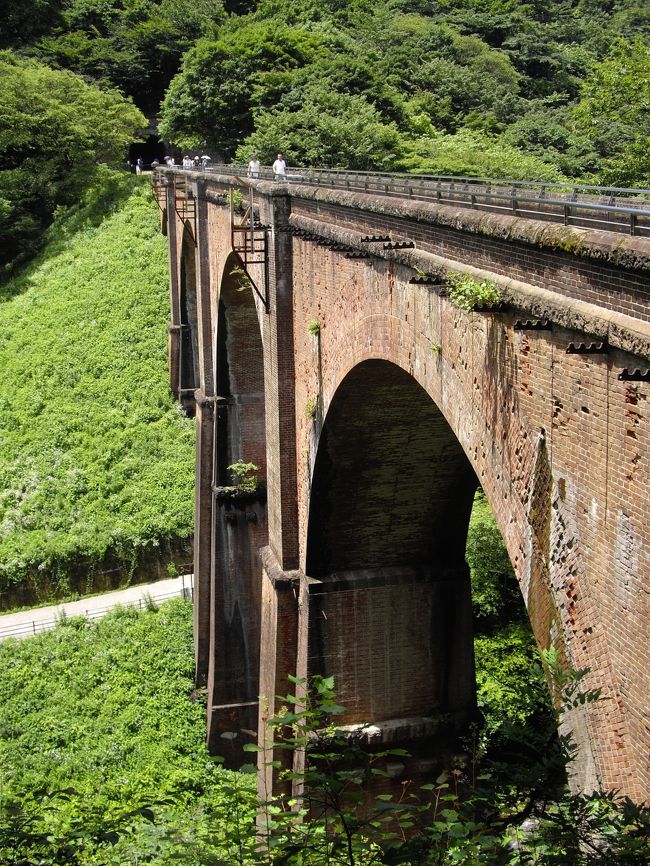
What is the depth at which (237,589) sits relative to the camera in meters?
19.8

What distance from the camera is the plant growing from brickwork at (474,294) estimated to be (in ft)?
20.4

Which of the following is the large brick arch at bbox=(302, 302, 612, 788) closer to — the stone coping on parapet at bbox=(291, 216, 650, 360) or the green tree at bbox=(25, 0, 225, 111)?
the stone coping on parapet at bbox=(291, 216, 650, 360)

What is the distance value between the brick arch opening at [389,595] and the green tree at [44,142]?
34206mm

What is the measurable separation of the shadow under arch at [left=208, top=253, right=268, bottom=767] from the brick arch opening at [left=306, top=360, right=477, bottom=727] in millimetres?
7025

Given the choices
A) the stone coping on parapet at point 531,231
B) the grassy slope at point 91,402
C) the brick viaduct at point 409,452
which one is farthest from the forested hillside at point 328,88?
the stone coping on parapet at point 531,231

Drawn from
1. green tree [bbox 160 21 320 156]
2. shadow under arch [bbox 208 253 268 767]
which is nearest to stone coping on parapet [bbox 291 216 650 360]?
shadow under arch [bbox 208 253 268 767]

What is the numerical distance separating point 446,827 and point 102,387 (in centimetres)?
2968

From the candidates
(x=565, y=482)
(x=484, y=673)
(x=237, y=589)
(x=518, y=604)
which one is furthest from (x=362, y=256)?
(x=237, y=589)

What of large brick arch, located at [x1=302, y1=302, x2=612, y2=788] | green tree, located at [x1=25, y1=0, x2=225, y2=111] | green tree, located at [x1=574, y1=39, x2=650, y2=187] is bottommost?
large brick arch, located at [x1=302, y1=302, x2=612, y2=788]

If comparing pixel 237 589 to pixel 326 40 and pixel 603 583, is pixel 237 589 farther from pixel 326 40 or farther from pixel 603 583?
pixel 326 40

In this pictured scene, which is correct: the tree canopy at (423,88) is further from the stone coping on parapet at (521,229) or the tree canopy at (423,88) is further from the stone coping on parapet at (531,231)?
the stone coping on parapet at (531,231)

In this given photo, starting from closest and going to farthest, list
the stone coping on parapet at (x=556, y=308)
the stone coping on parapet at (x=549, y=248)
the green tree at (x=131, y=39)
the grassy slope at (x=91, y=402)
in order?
the stone coping on parapet at (x=556, y=308) → the stone coping on parapet at (x=549, y=248) → the grassy slope at (x=91, y=402) → the green tree at (x=131, y=39)

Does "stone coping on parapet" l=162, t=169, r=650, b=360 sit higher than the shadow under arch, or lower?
higher

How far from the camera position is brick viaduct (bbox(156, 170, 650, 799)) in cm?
493
